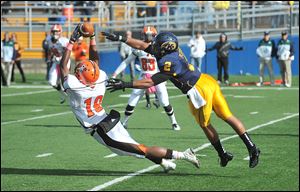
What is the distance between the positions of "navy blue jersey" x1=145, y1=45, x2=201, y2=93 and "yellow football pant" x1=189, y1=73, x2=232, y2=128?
0.17 metres

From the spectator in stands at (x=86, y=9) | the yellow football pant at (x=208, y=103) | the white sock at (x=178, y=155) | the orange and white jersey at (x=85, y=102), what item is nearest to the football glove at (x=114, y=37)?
the orange and white jersey at (x=85, y=102)

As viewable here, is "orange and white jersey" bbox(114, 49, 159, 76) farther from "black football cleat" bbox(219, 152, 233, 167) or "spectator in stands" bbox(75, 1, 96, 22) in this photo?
"black football cleat" bbox(219, 152, 233, 167)

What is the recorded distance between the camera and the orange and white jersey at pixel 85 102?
9.72 meters

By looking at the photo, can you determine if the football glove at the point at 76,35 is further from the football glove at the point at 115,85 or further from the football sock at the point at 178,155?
the football sock at the point at 178,155

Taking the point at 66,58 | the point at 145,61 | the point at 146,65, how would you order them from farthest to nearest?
the point at 145,61, the point at 146,65, the point at 66,58

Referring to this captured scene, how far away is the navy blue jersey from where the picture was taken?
853 centimetres

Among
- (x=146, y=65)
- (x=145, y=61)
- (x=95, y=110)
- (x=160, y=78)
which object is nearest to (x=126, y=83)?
(x=160, y=78)

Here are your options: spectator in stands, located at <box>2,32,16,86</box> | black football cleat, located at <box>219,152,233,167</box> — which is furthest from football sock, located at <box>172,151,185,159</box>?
spectator in stands, located at <box>2,32,16,86</box>

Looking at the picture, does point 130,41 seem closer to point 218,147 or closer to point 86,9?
point 218,147

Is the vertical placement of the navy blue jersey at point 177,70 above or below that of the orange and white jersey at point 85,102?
above

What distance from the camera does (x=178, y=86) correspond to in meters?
8.62

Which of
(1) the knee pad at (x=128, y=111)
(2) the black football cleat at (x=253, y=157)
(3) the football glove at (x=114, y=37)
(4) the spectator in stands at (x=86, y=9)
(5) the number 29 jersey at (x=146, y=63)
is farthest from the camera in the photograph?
(1) the knee pad at (x=128, y=111)

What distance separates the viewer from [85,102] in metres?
10.4

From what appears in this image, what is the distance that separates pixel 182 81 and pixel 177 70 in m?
0.10
